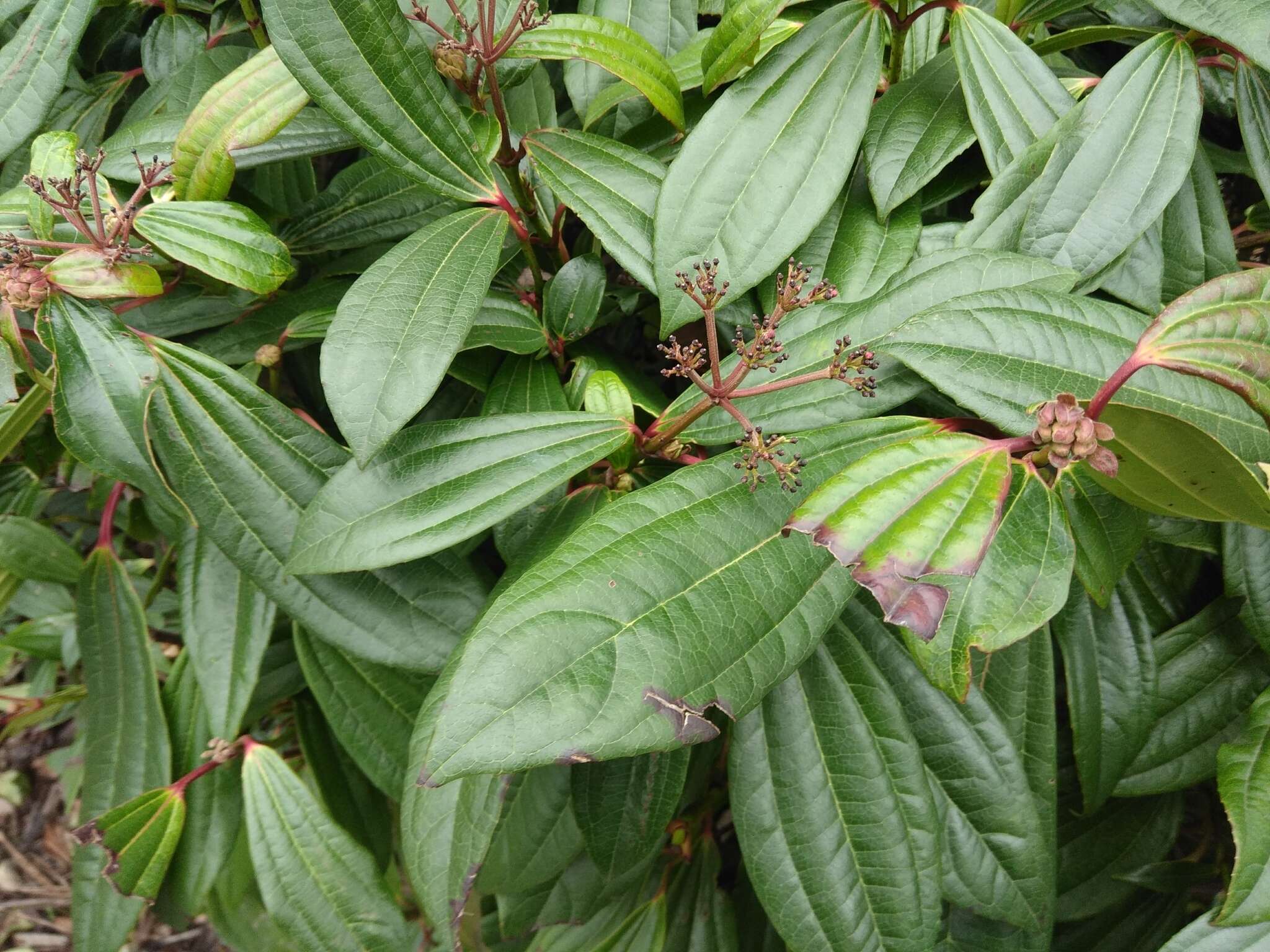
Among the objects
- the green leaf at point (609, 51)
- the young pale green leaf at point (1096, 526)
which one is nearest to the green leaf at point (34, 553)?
the green leaf at point (609, 51)

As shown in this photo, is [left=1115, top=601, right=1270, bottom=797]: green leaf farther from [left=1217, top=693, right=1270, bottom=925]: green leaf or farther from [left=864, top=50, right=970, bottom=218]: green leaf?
[left=864, top=50, right=970, bottom=218]: green leaf

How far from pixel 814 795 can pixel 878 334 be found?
0.38m

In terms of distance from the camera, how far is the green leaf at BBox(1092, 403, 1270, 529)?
0.51m

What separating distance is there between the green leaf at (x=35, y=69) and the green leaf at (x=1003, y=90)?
84cm

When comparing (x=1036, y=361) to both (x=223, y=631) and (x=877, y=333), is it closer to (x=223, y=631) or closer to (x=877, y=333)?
(x=877, y=333)

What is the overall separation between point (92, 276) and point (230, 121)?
7.0 inches

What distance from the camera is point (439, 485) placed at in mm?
683

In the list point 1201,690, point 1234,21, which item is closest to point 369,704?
point 1201,690

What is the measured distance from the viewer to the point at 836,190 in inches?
28.2

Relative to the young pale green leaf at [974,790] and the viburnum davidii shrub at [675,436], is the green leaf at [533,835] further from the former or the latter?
the young pale green leaf at [974,790]

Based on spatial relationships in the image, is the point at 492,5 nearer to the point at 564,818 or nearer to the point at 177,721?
the point at 564,818

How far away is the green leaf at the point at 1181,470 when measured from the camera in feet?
1.66

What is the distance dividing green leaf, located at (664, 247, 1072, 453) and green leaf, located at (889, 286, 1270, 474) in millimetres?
31

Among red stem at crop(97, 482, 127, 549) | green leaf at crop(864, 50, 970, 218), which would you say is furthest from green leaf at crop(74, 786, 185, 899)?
green leaf at crop(864, 50, 970, 218)
